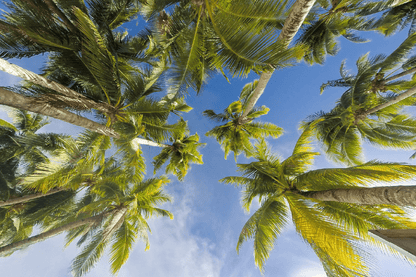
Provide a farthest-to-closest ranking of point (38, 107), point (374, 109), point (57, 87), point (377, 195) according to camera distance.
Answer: point (374, 109)
point (57, 87)
point (38, 107)
point (377, 195)

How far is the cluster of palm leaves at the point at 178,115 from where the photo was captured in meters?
3.50

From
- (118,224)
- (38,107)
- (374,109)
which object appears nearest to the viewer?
(38,107)

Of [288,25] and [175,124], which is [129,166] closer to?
[175,124]

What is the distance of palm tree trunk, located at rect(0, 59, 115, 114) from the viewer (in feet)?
11.3

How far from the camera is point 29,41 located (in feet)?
14.7

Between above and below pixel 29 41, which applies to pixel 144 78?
above

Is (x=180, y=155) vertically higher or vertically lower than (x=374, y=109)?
lower

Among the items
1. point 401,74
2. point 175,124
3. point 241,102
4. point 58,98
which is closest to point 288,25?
point 175,124

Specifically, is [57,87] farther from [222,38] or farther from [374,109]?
[374,109]

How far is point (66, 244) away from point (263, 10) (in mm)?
10860

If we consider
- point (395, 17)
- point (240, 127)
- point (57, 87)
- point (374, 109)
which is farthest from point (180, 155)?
point (395, 17)

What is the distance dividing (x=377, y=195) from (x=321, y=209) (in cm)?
192

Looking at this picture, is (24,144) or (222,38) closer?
(222,38)

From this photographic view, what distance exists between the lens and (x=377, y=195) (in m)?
2.83
